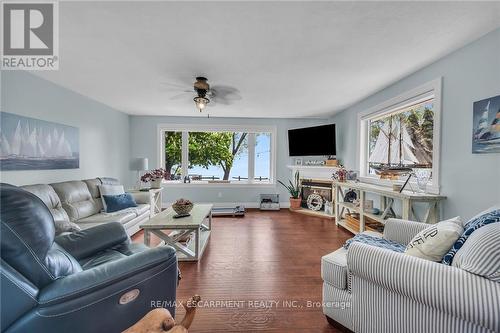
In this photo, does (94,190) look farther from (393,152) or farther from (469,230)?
(393,152)

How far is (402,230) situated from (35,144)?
420 centimetres

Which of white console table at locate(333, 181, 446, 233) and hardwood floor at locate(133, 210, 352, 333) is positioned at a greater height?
white console table at locate(333, 181, 446, 233)

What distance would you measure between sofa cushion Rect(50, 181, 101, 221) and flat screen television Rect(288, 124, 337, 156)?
4043 mm

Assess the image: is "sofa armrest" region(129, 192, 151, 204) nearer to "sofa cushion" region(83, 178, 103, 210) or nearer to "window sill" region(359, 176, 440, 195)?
"sofa cushion" region(83, 178, 103, 210)

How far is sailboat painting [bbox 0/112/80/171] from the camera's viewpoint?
2318 mm

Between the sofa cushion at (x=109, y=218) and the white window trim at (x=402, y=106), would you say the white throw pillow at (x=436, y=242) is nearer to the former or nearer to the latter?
the white window trim at (x=402, y=106)

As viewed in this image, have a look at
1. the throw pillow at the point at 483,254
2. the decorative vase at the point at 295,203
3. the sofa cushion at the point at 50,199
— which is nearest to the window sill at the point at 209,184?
the decorative vase at the point at 295,203

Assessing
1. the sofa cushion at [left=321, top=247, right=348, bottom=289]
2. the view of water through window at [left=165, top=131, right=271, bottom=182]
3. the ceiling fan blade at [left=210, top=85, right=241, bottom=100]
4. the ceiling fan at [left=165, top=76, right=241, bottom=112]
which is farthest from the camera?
the view of water through window at [left=165, top=131, right=271, bottom=182]

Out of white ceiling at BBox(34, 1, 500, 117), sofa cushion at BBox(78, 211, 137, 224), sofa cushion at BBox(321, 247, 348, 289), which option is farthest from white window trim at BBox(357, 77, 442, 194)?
sofa cushion at BBox(78, 211, 137, 224)

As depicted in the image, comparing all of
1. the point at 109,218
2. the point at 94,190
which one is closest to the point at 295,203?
the point at 109,218

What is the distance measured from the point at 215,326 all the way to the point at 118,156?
4.34 meters

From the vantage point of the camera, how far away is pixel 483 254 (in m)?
0.99

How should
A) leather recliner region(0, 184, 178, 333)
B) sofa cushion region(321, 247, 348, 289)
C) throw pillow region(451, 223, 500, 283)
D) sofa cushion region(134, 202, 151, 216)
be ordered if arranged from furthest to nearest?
sofa cushion region(134, 202, 151, 216)
sofa cushion region(321, 247, 348, 289)
throw pillow region(451, 223, 500, 283)
leather recliner region(0, 184, 178, 333)

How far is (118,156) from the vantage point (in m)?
4.68
